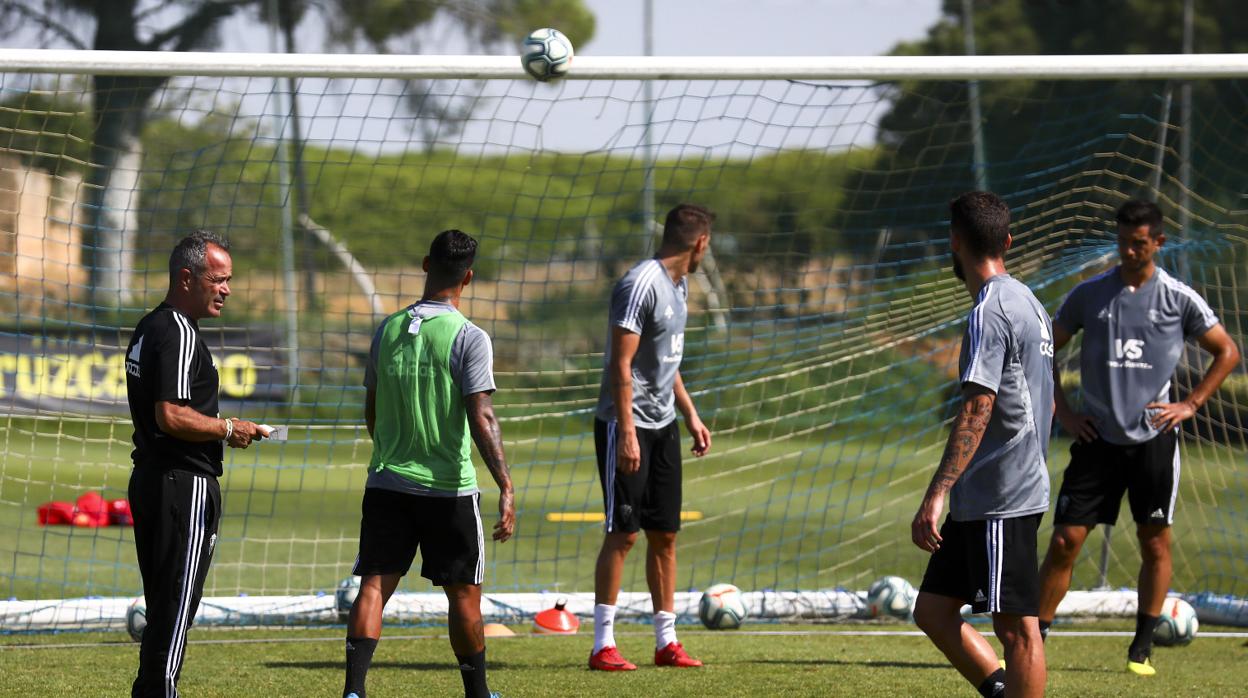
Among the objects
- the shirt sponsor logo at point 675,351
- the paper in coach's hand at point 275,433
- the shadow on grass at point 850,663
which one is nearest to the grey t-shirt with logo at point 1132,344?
the shadow on grass at point 850,663

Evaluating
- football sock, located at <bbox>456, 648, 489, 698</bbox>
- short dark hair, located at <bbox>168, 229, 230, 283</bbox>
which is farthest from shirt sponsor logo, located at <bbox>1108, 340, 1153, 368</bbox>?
short dark hair, located at <bbox>168, 229, 230, 283</bbox>

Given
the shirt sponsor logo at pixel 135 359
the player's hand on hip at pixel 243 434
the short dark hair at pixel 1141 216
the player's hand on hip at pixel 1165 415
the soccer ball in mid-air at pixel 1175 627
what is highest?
the short dark hair at pixel 1141 216

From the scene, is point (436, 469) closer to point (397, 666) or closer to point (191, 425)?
point (191, 425)

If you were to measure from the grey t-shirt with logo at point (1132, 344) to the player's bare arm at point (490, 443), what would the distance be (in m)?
3.12

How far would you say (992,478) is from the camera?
4.96 metres

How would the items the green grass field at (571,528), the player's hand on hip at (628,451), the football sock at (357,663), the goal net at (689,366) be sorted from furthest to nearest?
1. the green grass field at (571,528)
2. the goal net at (689,366)
3. the player's hand on hip at (628,451)
4. the football sock at (357,663)

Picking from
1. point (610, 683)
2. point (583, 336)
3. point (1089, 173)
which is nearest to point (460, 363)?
point (610, 683)

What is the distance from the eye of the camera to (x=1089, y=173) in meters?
8.97

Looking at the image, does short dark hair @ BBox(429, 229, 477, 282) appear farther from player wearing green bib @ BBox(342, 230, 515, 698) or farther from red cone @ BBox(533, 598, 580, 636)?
red cone @ BBox(533, 598, 580, 636)

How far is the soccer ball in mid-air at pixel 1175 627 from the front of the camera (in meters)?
7.79

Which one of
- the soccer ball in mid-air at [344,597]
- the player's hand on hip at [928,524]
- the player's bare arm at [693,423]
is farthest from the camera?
the soccer ball in mid-air at [344,597]

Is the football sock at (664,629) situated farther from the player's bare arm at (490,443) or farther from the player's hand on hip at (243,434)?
the player's hand on hip at (243,434)

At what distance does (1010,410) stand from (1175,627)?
11.5 feet

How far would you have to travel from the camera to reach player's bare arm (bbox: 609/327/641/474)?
6766 millimetres
